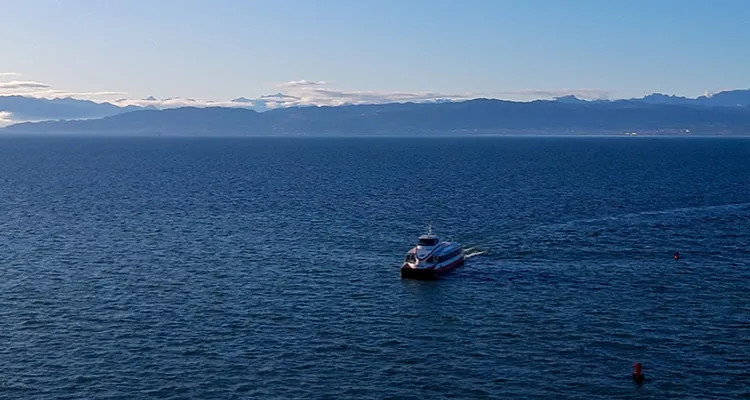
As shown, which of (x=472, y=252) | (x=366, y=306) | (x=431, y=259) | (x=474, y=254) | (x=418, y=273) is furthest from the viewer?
(x=472, y=252)

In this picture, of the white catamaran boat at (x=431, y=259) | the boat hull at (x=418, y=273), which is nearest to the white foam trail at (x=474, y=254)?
the white catamaran boat at (x=431, y=259)

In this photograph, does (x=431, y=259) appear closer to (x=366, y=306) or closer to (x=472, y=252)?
(x=472, y=252)

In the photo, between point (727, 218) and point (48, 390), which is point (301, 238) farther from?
point (727, 218)

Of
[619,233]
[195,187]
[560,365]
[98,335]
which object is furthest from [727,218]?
[195,187]

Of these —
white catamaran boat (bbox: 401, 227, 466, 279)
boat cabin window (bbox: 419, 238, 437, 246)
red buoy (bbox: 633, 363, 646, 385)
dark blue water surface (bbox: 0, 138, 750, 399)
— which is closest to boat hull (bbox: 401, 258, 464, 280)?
white catamaran boat (bbox: 401, 227, 466, 279)

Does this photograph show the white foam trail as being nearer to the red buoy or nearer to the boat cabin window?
the boat cabin window

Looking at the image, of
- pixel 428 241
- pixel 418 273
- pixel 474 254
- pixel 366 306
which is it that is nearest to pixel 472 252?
pixel 474 254

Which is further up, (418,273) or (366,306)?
(418,273)
